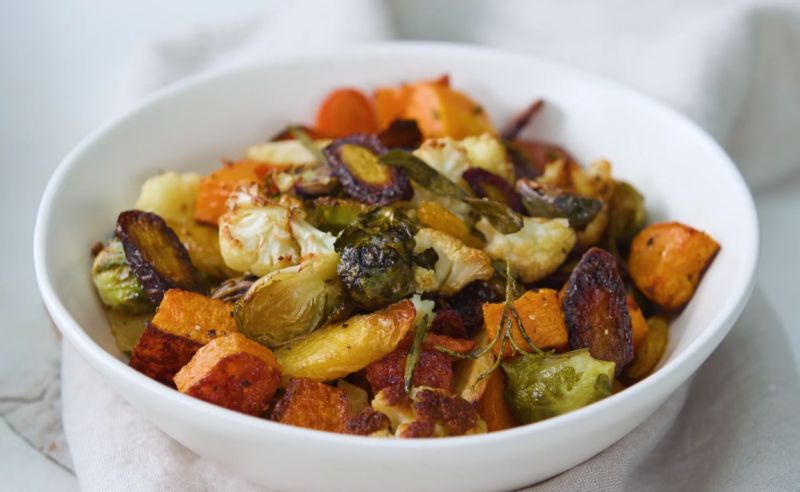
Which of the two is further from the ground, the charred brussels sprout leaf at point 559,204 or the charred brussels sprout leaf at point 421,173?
the charred brussels sprout leaf at point 421,173

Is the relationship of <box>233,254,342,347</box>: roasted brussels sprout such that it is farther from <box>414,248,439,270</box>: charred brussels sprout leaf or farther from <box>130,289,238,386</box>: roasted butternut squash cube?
<box>414,248,439,270</box>: charred brussels sprout leaf

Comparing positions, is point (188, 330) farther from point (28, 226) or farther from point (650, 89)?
point (650, 89)

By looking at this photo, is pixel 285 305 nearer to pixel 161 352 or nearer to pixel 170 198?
pixel 161 352

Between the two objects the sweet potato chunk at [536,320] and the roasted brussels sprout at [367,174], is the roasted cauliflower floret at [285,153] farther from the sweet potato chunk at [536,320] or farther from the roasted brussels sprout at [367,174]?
the sweet potato chunk at [536,320]

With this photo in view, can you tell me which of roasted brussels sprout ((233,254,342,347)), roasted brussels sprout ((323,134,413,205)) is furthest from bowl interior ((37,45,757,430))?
roasted brussels sprout ((323,134,413,205))

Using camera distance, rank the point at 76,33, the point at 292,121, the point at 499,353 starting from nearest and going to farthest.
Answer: the point at 499,353 < the point at 292,121 < the point at 76,33

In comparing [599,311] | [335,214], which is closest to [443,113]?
[335,214]

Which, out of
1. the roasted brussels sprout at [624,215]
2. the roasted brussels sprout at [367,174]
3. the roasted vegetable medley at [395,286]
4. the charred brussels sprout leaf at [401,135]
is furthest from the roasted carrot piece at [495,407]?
the charred brussels sprout leaf at [401,135]

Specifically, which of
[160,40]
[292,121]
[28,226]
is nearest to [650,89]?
[292,121]
